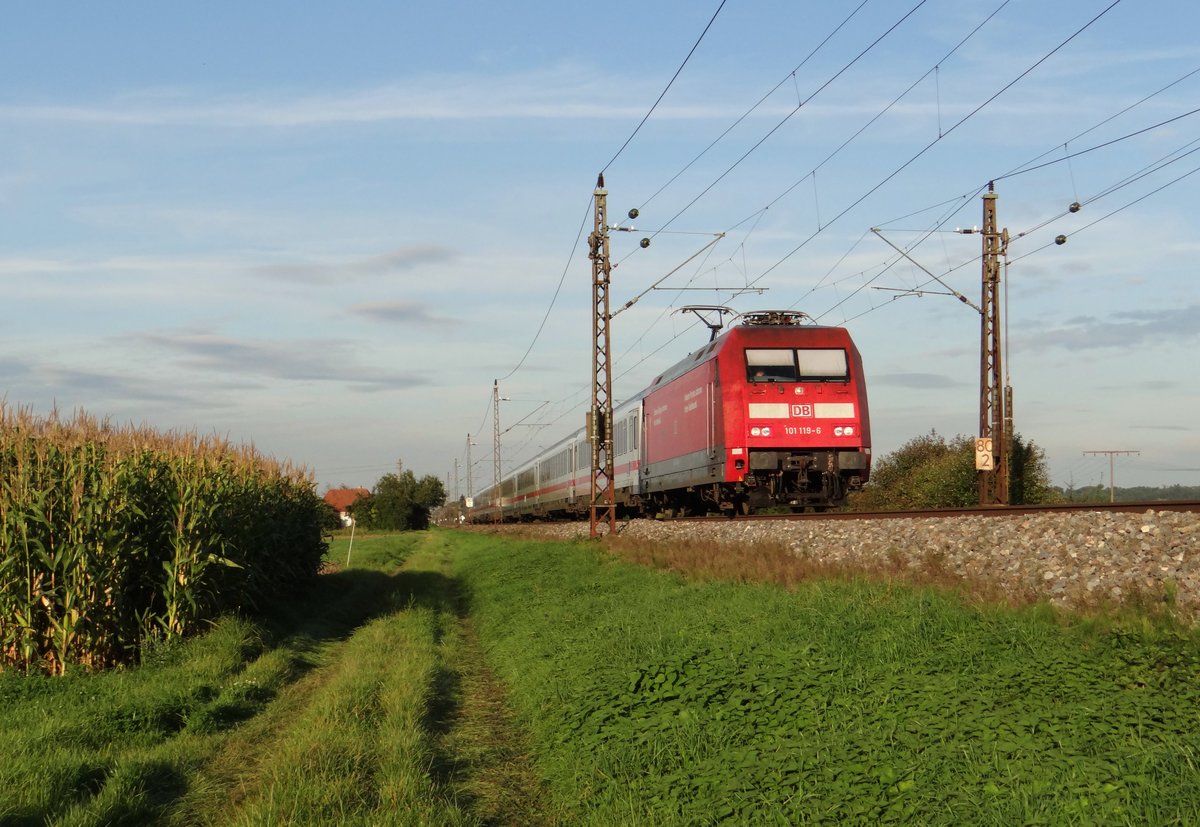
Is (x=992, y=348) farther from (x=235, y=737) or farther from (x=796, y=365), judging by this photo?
(x=235, y=737)

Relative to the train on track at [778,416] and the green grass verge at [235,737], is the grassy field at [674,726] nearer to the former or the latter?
the green grass verge at [235,737]

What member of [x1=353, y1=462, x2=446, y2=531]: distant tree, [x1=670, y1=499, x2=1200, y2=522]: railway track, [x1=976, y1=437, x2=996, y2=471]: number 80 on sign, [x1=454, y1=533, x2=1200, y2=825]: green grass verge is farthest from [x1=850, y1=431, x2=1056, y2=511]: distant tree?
[x1=353, y1=462, x2=446, y2=531]: distant tree

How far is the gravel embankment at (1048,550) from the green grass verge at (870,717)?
1295mm

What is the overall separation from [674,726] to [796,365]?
52.0ft

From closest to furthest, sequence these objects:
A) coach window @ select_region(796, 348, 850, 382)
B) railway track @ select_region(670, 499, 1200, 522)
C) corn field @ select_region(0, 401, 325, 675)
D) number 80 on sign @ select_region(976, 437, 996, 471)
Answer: corn field @ select_region(0, 401, 325, 675)
railway track @ select_region(670, 499, 1200, 522)
coach window @ select_region(796, 348, 850, 382)
number 80 on sign @ select_region(976, 437, 996, 471)

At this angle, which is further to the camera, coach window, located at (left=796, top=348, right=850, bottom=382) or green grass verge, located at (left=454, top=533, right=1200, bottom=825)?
coach window, located at (left=796, top=348, right=850, bottom=382)

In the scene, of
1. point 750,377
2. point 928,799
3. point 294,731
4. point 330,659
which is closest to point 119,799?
point 294,731

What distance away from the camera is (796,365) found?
22.2 m

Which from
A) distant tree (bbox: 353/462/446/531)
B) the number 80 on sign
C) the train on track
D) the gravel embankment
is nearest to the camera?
the gravel embankment

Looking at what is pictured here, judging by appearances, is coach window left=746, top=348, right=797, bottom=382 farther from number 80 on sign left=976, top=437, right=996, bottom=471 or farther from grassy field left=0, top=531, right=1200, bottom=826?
grassy field left=0, top=531, right=1200, bottom=826

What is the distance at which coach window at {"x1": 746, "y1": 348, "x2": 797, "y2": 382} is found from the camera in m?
22.1

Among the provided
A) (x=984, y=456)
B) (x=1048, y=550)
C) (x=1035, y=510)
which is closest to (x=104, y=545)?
(x=1048, y=550)

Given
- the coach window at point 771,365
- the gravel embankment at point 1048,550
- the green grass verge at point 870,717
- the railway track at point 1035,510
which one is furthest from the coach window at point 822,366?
the green grass verge at point 870,717

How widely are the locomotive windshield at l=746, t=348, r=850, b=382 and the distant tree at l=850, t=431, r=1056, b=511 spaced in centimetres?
600
